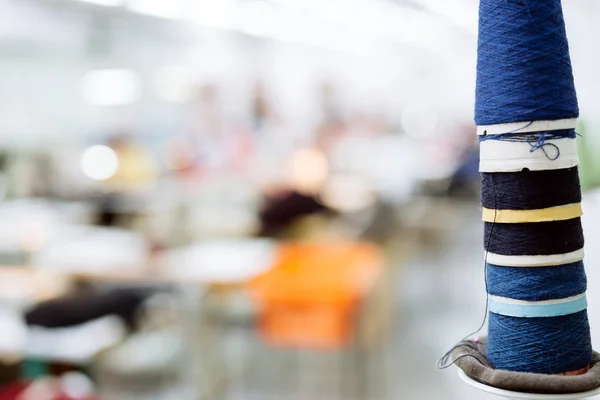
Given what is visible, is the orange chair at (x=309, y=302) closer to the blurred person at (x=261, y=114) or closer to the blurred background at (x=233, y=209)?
the blurred background at (x=233, y=209)

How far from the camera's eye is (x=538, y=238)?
0.72m

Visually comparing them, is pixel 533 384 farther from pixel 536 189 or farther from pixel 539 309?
pixel 536 189

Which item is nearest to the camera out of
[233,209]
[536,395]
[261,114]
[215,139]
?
[536,395]

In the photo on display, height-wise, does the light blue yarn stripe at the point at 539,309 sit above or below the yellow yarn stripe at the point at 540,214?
below

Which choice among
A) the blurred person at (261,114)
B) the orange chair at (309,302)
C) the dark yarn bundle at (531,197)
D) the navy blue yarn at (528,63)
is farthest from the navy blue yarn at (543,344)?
the blurred person at (261,114)

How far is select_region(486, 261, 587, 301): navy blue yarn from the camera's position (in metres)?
0.72

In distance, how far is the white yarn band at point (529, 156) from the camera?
701 millimetres

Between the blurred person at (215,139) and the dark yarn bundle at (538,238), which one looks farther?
the blurred person at (215,139)

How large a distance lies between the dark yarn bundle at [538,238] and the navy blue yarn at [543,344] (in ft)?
0.27

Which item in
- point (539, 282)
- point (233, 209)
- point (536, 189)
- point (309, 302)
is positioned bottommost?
point (309, 302)

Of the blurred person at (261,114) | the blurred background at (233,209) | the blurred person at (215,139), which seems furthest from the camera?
A: the blurred person at (261,114)

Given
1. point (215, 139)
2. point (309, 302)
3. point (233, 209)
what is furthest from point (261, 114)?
point (309, 302)

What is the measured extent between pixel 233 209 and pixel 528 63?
13.5 feet

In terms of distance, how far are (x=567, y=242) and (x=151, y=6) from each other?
197 inches
